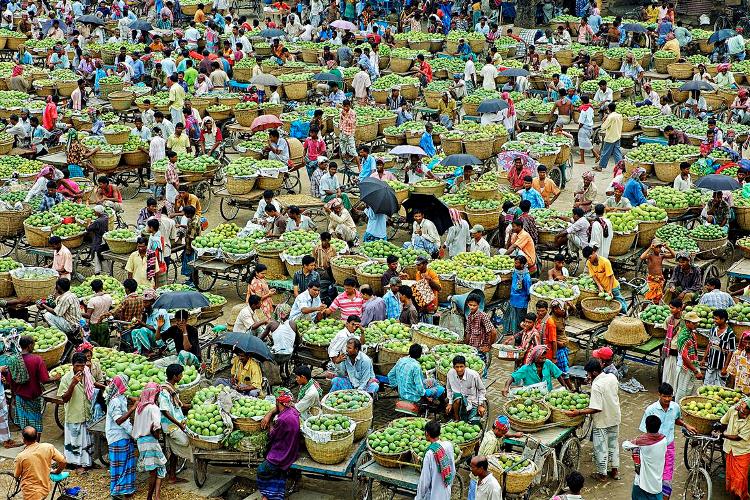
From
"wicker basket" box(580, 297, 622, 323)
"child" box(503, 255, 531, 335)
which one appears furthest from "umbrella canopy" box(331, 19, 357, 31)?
"wicker basket" box(580, 297, 622, 323)

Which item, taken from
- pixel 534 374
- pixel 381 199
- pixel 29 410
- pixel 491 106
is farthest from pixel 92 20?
pixel 534 374

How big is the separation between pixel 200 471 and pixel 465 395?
118 inches

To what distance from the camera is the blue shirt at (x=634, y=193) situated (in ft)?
64.4

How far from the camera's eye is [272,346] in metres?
14.7

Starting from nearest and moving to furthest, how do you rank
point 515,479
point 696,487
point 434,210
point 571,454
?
point 515,479 → point 696,487 → point 571,454 → point 434,210

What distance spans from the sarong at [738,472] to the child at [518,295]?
14.6ft

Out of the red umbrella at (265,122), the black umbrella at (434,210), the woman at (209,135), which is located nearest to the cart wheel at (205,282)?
the black umbrella at (434,210)

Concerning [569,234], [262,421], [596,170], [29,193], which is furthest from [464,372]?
[596,170]

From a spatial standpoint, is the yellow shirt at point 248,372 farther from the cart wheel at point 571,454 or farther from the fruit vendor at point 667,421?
the fruit vendor at point 667,421

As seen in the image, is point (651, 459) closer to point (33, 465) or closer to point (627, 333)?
point (627, 333)

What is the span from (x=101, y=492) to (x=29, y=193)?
7863 mm

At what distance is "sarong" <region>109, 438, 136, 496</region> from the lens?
41.5 feet

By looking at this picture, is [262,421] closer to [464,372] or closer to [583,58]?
[464,372]

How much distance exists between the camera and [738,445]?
12133 millimetres
